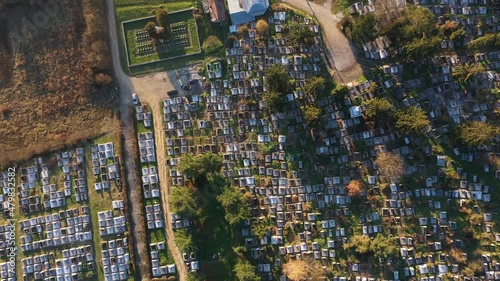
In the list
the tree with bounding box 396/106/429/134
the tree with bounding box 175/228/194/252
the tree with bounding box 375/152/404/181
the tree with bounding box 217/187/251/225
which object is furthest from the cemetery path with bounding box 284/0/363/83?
the tree with bounding box 175/228/194/252

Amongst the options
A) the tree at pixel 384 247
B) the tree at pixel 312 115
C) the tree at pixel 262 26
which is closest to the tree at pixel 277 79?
the tree at pixel 312 115

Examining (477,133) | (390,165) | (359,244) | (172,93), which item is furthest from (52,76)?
(477,133)

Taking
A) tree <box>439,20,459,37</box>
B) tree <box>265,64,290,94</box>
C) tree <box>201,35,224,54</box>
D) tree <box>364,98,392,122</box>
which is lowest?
tree <box>364,98,392,122</box>

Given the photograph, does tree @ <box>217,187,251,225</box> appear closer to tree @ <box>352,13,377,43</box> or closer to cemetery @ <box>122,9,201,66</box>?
cemetery @ <box>122,9,201,66</box>

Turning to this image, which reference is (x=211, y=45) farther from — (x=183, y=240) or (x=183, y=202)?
(x=183, y=240)

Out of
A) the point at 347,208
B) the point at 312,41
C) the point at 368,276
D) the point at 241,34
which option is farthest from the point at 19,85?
the point at 368,276

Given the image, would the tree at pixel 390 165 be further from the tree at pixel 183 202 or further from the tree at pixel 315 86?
the tree at pixel 183 202
